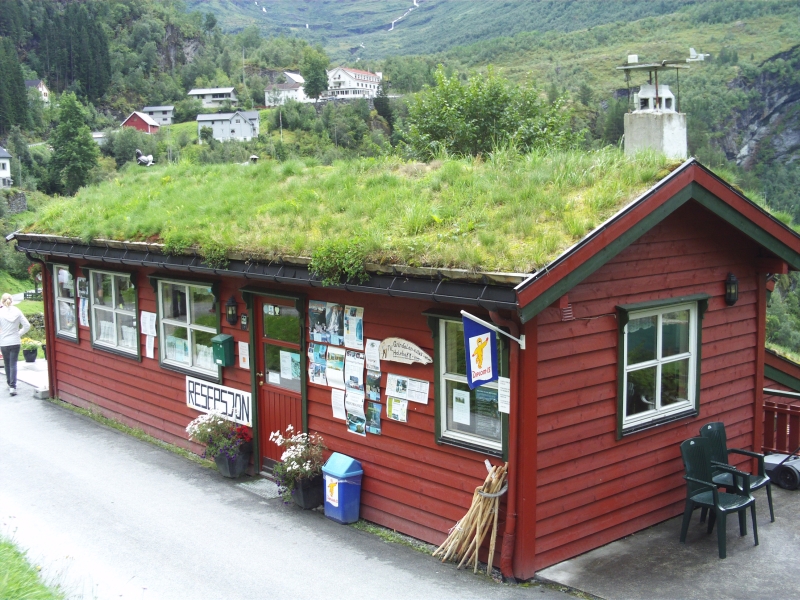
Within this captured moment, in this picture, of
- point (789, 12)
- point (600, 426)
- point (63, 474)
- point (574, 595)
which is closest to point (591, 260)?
point (600, 426)

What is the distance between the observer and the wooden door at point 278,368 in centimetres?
955

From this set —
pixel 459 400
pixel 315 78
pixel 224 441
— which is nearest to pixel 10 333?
pixel 224 441

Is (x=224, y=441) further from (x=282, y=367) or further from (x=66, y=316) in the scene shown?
(x=66, y=316)

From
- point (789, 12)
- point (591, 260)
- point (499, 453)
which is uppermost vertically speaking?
point (789, 12)

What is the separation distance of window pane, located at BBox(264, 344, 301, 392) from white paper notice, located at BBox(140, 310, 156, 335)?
2652mm

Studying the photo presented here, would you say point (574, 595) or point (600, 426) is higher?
point (600, 426)

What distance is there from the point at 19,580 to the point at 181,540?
109 inches

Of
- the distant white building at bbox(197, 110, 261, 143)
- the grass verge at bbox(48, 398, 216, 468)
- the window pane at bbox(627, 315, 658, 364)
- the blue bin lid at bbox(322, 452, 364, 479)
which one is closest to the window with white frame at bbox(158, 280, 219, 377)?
the grass verge at bbox(48, 398, 216, 468)

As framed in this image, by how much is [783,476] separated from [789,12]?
15270 centimetres

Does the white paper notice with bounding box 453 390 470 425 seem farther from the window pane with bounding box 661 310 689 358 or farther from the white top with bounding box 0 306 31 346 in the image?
the white top with bounding box 0 306 31 346

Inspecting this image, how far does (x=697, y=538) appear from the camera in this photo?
8062mm

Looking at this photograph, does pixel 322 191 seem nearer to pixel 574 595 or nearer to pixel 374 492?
pixel 374 492

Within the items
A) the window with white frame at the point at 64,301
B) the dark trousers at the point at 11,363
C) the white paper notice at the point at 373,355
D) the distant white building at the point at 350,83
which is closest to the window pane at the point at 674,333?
the white paper notice at the point at 373,355

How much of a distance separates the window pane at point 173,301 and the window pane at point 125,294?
0.83m
